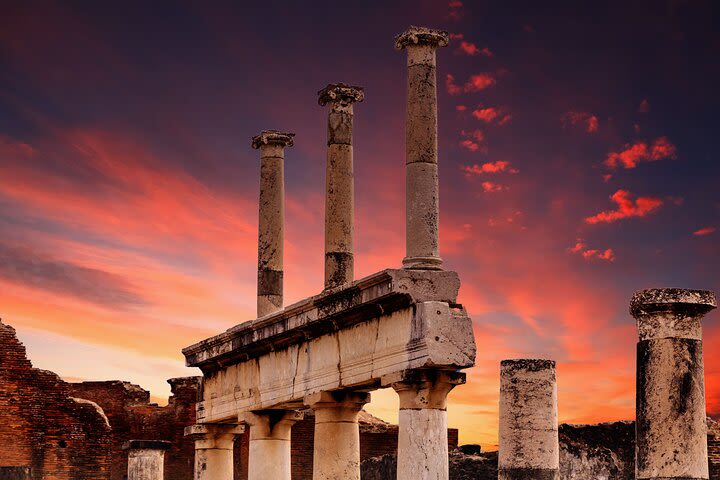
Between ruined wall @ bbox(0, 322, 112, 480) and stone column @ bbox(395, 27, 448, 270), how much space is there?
14423mm

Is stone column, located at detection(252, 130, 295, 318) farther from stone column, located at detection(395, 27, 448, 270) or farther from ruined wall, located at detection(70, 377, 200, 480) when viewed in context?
ruined wall, located at detection(70, 377, 200, 480)

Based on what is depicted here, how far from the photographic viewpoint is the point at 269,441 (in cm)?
1728

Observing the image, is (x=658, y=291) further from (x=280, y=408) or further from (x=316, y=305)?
(x=280, y=408)

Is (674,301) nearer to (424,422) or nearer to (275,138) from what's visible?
(424,422)

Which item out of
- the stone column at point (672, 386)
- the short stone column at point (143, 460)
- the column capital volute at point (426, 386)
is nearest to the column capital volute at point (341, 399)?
the column capital volute at point (426, 386)

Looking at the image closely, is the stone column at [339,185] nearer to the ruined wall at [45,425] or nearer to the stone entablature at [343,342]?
the stone entablature at [343,342]

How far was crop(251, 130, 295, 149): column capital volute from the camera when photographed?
19141 mm

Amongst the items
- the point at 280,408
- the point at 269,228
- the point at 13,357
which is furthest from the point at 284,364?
the point at 13,357

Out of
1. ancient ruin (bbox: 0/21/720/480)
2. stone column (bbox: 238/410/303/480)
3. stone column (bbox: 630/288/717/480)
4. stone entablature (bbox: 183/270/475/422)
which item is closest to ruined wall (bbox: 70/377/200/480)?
ancient ruin (bbox: 0/21/720/480)

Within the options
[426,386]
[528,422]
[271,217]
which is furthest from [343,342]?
[271,217]

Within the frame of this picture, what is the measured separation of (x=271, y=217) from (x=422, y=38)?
5.41 m

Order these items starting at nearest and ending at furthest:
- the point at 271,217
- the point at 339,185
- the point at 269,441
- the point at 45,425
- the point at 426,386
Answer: the point at 426,386 < the point at 339,185 < the point at 269,441 < the point at 271,217 < the point at 45,425

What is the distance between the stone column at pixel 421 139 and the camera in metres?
14.2

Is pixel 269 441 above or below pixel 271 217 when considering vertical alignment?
below
